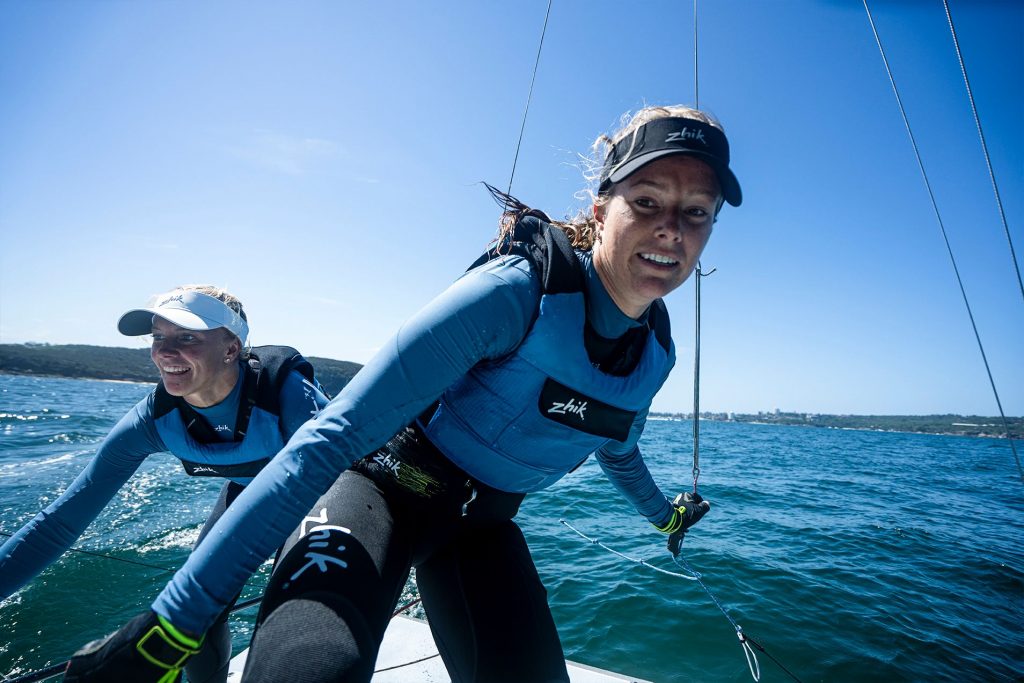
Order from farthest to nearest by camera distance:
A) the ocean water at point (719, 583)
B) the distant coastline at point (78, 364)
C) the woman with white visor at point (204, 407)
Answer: the distant coastline at point (78, 364) < the ocean water at point (719, 583) < the woman with white visor at point (204, 407)

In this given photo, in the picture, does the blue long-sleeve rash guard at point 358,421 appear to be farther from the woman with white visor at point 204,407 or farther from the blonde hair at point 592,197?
→ the woman with white visor at point 204,407

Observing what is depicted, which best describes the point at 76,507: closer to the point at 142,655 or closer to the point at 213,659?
the point at 213,659

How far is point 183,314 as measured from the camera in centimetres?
246

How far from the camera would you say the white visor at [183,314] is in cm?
244

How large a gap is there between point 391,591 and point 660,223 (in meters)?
1.53

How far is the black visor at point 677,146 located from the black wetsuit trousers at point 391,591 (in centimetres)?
145

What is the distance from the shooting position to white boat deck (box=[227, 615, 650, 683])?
282 cm

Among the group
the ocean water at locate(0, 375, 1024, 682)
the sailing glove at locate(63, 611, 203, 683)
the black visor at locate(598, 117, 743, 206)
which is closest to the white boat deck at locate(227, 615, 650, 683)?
the ocean water at locate(0, 375, 1024, 682)

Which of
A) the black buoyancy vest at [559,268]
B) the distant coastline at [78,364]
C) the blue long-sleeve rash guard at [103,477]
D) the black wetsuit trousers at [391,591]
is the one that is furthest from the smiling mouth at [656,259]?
the distant coastline at [78,364]

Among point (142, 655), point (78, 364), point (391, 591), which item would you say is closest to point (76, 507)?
point (142, 655)

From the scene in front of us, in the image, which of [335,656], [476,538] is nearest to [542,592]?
[476,538]

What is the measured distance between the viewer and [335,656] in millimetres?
1033

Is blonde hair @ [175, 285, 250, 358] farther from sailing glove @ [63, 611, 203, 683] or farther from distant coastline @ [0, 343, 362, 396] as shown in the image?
distant coastline @ [0, 343, 362, 396]

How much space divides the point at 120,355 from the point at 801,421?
17441cm
